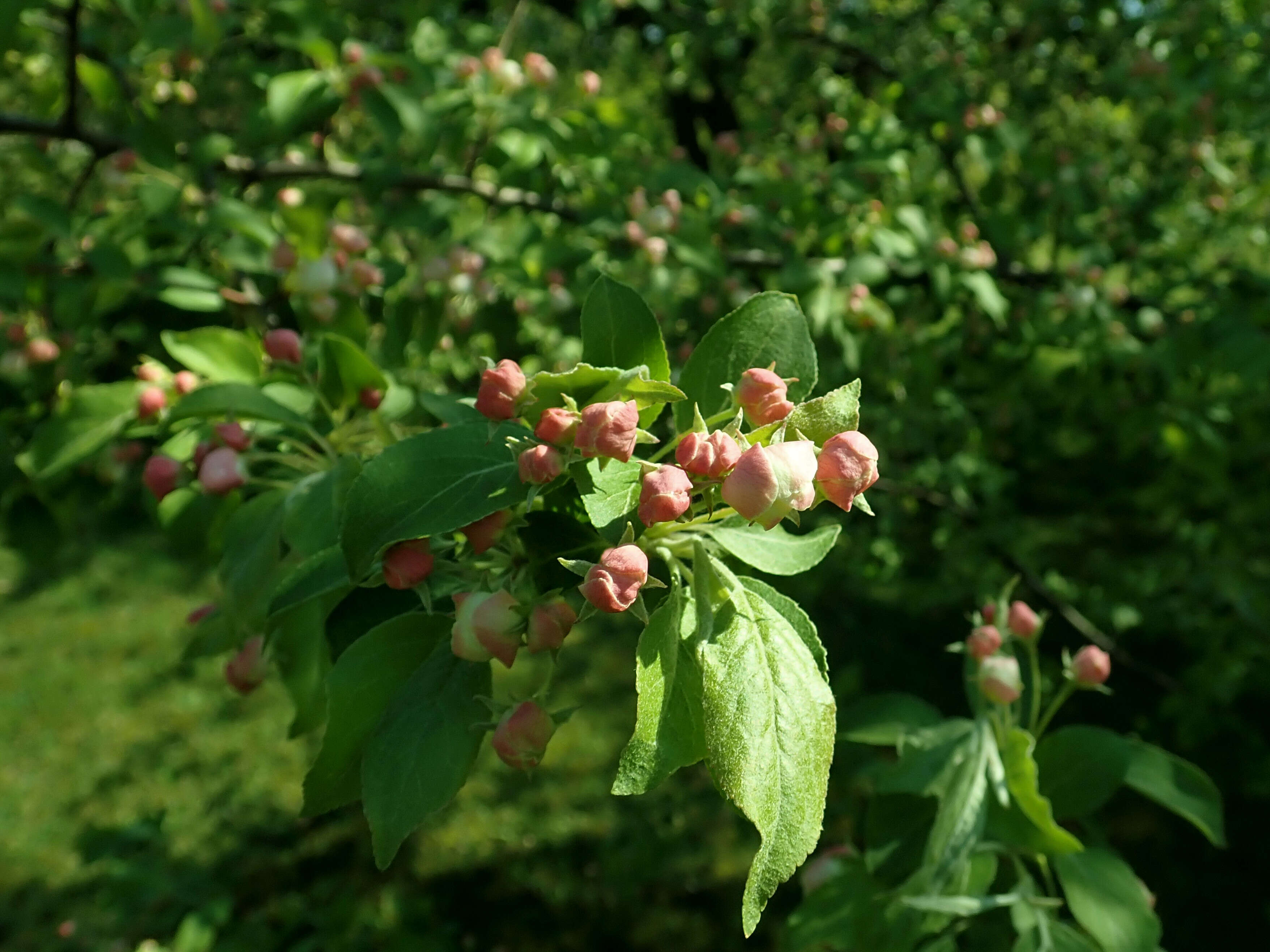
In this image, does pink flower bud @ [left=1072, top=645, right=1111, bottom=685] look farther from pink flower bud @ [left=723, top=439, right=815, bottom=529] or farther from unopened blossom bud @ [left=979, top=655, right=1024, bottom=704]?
pink flower bud @ [left=723, top=439, right=815, bottom=529]

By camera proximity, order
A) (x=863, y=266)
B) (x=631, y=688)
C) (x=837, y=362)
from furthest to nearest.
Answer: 1. (x=631, y=688)
2. (x=837, y=362)
3. (x=863, y=266)

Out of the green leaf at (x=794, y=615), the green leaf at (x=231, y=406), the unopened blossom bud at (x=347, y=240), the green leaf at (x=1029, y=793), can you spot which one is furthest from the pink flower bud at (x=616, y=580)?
A: the unopened blossom bud at (x=347, y=240)

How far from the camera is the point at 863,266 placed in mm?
2250

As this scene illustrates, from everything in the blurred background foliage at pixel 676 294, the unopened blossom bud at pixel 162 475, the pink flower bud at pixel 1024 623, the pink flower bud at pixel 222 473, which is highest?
the pink flower bud at pixel 222 473

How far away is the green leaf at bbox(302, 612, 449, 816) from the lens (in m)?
0.93

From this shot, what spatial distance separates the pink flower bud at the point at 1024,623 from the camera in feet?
4.73

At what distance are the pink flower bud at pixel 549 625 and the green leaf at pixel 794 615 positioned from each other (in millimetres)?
162

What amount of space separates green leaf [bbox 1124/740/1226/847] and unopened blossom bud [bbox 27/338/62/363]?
2.01 m

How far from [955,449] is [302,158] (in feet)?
7.09

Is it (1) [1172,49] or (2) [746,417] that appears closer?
(2) [746,417]

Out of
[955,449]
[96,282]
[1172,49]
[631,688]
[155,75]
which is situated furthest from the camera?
[631,688]

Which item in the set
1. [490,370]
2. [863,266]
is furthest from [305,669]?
[863,266]

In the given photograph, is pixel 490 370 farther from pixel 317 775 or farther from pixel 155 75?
pixel 155 75

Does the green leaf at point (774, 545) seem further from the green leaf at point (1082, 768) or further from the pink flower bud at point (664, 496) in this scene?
the green leaf at point (1082, 768)
